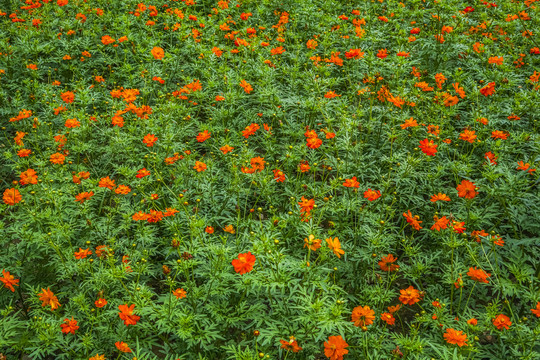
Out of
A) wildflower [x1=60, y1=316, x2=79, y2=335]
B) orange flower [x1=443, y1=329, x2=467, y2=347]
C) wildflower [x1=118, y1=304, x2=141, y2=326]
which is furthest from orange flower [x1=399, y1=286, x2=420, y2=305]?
wildflower [x1=60, y1=316, x2=79, y2=335]

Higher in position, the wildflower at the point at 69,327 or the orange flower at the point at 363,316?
the orange flower at the point at 363,316

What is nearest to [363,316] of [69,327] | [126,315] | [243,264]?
[243,264]

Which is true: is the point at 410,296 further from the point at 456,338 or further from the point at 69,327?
the point at 69,327

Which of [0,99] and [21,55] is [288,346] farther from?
[21,55]

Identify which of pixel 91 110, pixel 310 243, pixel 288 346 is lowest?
pixel 91 110

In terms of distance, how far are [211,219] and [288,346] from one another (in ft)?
3.68

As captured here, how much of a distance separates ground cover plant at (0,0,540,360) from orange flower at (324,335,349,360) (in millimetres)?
13

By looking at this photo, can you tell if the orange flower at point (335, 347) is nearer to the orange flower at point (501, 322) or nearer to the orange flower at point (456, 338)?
the orange flower at point (456, 338)

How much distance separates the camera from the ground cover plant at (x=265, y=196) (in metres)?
2.02

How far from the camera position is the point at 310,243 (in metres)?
1.89

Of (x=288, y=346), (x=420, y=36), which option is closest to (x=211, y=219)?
(x=288, y=346)

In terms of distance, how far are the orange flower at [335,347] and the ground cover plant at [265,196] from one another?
0.01m

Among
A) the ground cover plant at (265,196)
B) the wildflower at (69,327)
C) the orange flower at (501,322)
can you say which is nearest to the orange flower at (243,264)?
the ground cover plant at (265,196)

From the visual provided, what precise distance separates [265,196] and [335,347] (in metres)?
1.38
